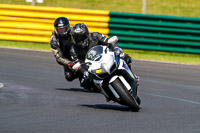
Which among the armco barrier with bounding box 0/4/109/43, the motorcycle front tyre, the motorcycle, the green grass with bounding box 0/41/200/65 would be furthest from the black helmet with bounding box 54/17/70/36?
the armco barrier with bounding box 0/4/109/43

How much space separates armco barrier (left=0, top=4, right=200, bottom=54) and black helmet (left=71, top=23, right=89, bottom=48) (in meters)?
7.22

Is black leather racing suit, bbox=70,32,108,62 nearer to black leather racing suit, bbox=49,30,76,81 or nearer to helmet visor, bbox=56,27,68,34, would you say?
helmet visor, bbox=56,27,68,34

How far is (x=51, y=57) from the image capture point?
1579 centimetres

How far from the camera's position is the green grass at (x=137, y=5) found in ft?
84.9

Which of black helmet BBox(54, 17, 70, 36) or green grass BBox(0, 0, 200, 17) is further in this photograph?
green grass BBox(0, 0, 200, 17)

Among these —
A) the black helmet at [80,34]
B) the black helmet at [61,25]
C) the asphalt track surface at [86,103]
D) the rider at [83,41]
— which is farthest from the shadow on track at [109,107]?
the black helmet at [61,25]

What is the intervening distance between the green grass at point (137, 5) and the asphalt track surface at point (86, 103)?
38.0 ft

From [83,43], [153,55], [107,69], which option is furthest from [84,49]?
[153,55]

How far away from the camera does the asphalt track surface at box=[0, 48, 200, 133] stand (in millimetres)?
6812

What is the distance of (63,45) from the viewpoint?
1130 centimetres

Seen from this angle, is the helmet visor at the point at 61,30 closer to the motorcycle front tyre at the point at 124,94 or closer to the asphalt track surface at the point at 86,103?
the asphalt track surface at the point at 86,103

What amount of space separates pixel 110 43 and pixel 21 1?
19217 millimetres

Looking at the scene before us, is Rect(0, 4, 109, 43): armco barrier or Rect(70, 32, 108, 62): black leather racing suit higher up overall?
Rect(70, 32, 108, 62): black leather racing suit

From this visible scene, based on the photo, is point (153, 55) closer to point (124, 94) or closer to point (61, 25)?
point (61, 25)
